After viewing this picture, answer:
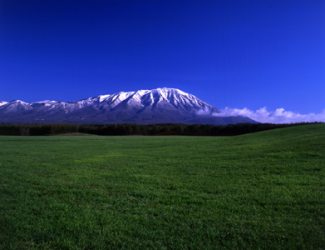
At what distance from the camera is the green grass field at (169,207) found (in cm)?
667

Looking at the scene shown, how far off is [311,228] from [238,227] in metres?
1.29

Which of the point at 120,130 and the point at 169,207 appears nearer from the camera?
the point at 169,207

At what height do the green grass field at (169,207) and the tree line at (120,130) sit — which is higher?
the tree line at (120,130)

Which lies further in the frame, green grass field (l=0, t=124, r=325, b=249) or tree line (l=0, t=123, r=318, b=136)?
tree line (l=0, t=123, r=318, b=136)

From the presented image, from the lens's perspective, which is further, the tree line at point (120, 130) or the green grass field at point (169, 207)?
the tree line at point (120, 130)

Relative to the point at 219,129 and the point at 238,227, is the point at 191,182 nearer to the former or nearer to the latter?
the point at 238,227

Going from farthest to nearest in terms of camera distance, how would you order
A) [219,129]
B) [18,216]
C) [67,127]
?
[67,127], [219,129], [18,216]

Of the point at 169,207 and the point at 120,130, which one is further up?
the point at 120,130

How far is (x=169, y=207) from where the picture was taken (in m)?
8.79

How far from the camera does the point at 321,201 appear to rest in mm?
8930

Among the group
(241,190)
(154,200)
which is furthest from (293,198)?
(154,200)

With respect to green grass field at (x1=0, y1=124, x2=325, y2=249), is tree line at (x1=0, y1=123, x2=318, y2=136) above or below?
above

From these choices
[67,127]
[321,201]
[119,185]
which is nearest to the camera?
[321,201]

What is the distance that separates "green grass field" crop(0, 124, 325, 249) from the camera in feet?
21.9
